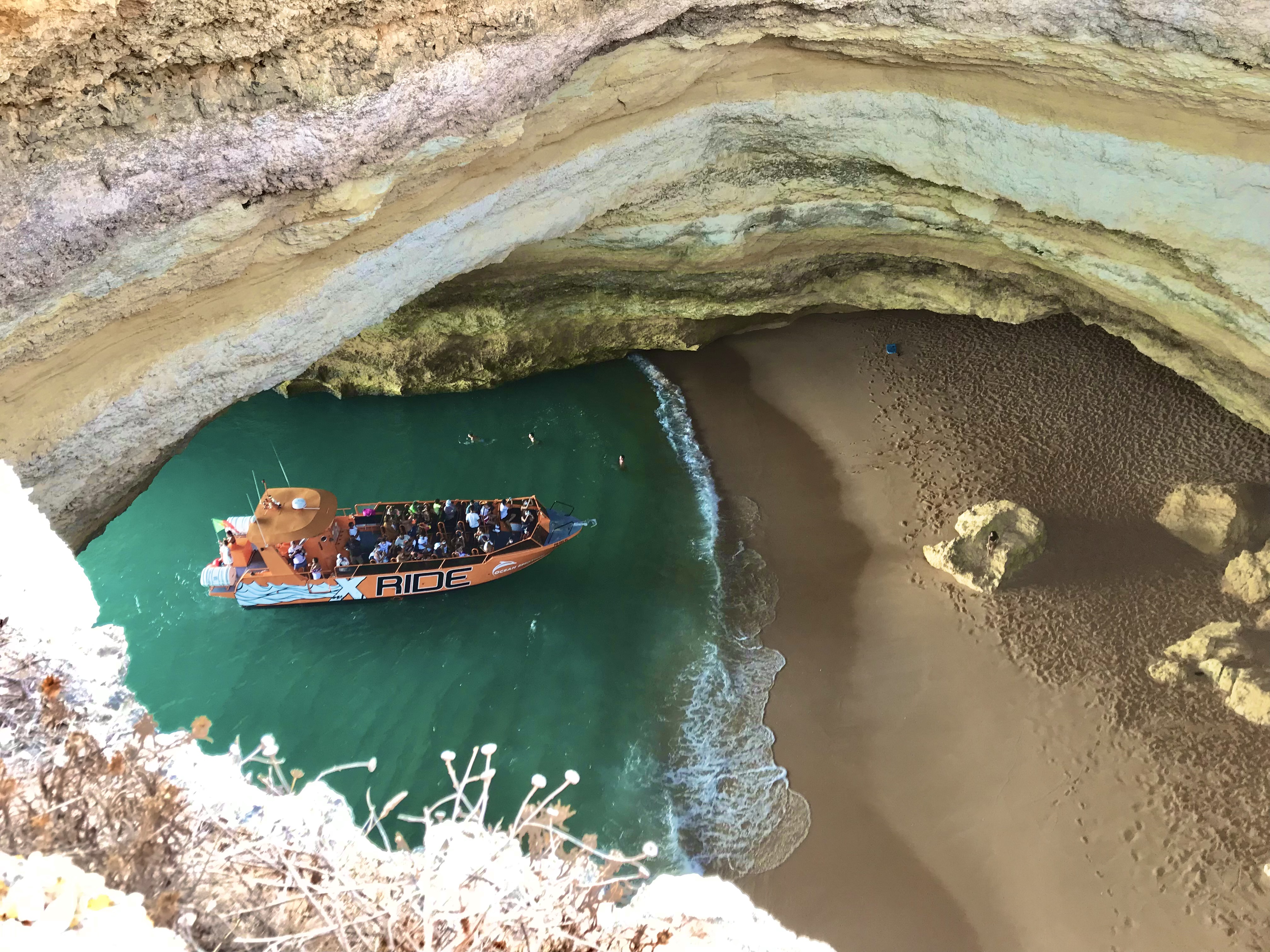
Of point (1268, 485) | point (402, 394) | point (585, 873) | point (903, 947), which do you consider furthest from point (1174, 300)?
point (402, 394)

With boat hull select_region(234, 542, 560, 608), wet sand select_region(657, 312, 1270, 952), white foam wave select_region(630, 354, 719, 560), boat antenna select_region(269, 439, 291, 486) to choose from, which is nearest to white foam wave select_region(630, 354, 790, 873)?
wet sand select_region(657, 312, 1270, 952)

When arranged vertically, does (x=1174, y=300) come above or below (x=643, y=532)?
above


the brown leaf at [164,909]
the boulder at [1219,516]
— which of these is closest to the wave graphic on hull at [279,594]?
the brown leaf at [164,909]

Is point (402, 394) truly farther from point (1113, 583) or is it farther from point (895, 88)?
point (1113, 583)

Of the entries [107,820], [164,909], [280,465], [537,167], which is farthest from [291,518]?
[164,909]

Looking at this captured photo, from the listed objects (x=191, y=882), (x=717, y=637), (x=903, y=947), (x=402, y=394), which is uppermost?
(x=191, y=882)

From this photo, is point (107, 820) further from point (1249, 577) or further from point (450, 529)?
point (1249, 577)

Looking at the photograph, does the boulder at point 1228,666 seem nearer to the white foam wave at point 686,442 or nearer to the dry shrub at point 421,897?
the white foam wave at point 686,442
